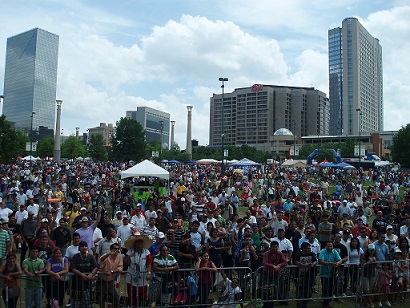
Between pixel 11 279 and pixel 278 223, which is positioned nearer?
pixel 11 279

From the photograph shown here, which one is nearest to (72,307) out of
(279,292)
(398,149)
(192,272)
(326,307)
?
(192,272)

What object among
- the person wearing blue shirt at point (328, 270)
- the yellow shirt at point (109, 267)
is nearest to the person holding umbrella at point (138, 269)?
the yellow shirt at point (109, 267)

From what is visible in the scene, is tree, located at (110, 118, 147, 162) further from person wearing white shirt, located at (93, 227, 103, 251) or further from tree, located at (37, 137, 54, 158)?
person wearing white shirt, located at (93, 227, 103, 251)

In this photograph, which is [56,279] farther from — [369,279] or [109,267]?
[369,279]

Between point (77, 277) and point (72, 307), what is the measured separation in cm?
54

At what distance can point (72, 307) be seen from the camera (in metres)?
7.02

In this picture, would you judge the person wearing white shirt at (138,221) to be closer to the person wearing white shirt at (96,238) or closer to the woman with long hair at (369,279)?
the person wearing white shirt at (96,238)

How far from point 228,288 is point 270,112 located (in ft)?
533

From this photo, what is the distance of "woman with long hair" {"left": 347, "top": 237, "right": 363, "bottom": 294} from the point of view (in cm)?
857

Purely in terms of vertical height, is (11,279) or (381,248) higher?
(381,248)

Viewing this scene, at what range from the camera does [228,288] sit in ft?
25.7

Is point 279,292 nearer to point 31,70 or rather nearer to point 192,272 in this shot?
point 192,272

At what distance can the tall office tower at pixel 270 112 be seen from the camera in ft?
550

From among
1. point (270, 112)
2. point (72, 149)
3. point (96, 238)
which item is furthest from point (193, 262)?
point (270, 112)
